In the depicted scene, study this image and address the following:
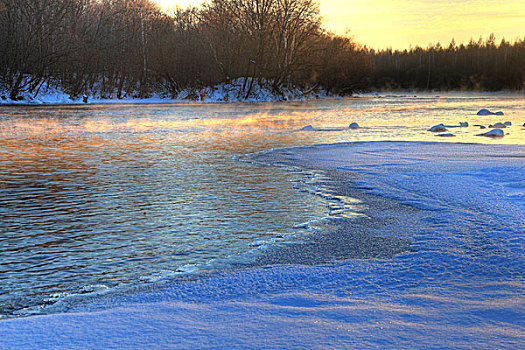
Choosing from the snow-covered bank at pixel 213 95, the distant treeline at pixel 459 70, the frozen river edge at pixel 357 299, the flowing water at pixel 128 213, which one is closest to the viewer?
the frozen river edge at pixel 357 299

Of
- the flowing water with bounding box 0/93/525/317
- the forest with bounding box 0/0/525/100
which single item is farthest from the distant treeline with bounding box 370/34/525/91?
the flowing water with bounding box 0/93/525/317

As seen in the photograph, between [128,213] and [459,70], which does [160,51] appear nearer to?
[128,213]

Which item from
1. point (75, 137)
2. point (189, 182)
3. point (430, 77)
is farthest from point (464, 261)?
point (430, 77)

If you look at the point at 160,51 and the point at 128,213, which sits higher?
the point at 160,51

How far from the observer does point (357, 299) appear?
285 centimetres

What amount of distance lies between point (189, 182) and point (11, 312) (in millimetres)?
4436

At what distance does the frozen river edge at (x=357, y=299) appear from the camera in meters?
2.29

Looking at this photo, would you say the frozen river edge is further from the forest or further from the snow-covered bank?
the snow-covered bank

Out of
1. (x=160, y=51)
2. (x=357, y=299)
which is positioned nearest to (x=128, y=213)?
(x=357, y=299)

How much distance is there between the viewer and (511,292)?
2.93 meters

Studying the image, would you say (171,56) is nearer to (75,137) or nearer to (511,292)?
(75,137)

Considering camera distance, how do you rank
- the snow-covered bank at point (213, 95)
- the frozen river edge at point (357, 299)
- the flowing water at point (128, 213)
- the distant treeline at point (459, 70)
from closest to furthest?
the frozen river edge at point (357, 299)
the flowing water at point (128, 213)
the snow-covered bank at point (213, 95)
the distant treeline at point (459, 70)

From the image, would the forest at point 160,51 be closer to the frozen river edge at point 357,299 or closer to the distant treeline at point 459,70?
the distant treeline at point 459,70

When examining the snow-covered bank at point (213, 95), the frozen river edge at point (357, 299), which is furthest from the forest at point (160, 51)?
the frozen river edge at point (357, 299)
